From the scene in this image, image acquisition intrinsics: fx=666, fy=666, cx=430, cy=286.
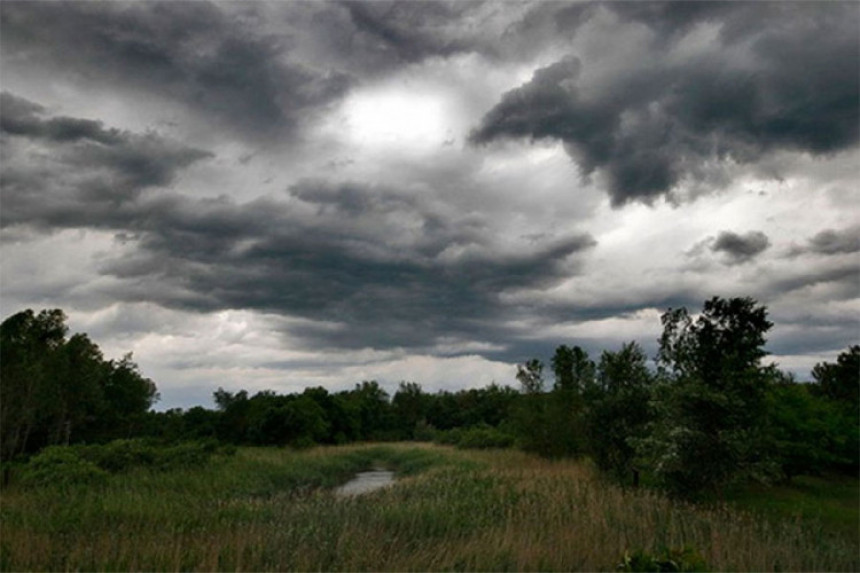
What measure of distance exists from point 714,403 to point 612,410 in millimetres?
7757

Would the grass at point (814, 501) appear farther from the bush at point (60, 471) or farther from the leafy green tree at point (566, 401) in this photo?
the bush at point (60, 471)

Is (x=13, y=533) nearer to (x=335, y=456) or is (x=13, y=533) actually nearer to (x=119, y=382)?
(x=335, y=456)

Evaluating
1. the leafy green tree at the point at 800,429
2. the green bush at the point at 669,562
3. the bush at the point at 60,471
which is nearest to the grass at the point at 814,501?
the leafy green tree at the point at 800,429

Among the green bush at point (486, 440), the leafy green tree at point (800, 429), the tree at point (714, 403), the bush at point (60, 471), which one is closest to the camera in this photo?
the tree at point (714, 403)

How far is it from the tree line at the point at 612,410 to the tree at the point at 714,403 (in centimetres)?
4

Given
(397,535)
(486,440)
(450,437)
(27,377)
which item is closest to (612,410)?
(397,535)

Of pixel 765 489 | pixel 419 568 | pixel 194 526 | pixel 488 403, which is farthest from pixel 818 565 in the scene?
pixel 488 403

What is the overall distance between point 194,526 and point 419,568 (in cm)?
526

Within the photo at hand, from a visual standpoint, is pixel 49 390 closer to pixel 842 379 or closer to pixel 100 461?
pixel 100 461

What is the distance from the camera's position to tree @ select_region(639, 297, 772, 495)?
64.3 ft

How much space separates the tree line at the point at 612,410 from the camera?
20000 millimetres

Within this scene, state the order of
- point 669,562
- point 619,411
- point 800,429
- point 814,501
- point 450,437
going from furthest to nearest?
point 450,437 < point 800,429 < point 814,501 < point 619,411 < point 669,562

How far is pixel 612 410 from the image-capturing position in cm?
2709

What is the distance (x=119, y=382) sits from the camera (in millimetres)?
65312
